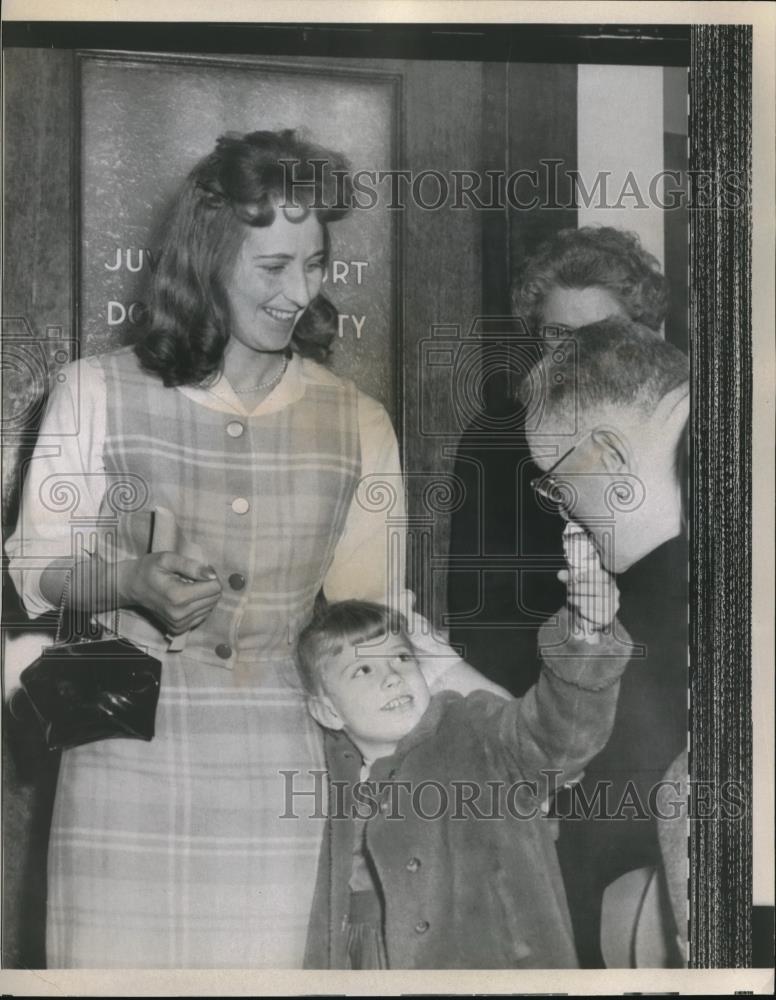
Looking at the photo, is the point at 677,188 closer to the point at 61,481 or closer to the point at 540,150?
the point at 540,150

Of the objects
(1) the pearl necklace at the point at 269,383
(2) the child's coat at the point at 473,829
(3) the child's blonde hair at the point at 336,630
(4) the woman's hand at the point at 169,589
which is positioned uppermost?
(1) the pearl necklace at the point at 269,383

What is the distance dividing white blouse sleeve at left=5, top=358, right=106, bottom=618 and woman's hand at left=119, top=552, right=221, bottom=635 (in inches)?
5.9

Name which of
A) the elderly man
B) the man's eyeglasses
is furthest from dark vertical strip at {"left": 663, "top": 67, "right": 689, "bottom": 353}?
the man's eyeglasses

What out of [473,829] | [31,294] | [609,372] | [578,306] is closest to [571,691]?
[473,829]

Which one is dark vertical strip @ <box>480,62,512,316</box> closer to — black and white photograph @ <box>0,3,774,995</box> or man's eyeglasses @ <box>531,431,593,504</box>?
black and white photograph @ <box>0,3,774,995</box>

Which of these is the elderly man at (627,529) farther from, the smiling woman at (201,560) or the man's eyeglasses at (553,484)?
the smiling woman at (201,560)

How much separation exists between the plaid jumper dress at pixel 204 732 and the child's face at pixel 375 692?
0.08 metres

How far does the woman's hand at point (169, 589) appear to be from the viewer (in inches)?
88.5

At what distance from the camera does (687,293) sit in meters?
2.33

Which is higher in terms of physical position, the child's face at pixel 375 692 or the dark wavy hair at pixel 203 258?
the dark wavy hair at pixel 203 258

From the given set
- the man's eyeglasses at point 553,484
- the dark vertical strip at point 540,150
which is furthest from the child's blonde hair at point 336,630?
the dark vertical strip at point 540,150

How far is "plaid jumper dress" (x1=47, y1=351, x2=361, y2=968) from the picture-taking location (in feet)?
7.41

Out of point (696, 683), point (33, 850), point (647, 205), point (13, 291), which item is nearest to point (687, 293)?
point (647, 205)

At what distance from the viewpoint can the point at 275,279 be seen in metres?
2.27
